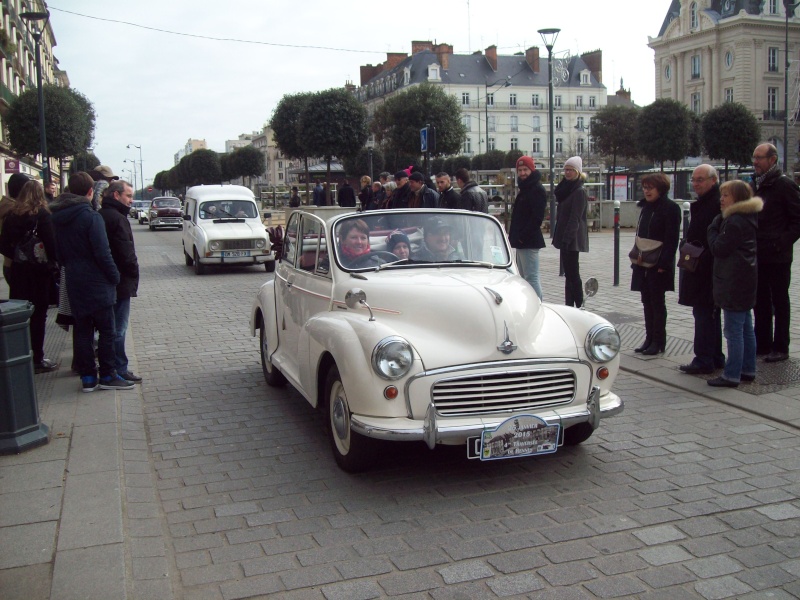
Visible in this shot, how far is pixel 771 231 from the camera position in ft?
23.5

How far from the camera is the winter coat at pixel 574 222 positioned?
9547 mm

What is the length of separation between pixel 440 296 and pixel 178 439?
7.61ft

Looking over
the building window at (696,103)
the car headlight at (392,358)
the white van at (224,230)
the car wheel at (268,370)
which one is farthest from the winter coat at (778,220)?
the building window at (696,103)

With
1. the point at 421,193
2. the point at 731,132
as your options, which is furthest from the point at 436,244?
the point at 731,132

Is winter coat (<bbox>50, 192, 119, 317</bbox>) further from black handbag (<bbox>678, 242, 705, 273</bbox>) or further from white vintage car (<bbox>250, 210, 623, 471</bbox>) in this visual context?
black handbag (<bbox>678, 242, 705, 273</bbox>)

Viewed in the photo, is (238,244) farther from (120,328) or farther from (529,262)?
(120,328)

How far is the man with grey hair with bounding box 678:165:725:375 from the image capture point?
7.17m

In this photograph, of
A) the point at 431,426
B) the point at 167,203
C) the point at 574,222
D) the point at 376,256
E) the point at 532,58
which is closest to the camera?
the point at 431,426

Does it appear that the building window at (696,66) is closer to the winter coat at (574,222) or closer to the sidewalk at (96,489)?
the winter coat at (574,222)

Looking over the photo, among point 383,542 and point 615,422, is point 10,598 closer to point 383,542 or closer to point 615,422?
point 383,542

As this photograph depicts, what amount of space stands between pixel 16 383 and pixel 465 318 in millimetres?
3002

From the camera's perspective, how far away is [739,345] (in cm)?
669

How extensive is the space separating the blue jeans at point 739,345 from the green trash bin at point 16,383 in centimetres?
543

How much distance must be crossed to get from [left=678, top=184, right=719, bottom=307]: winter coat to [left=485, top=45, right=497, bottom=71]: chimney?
98769 mm
